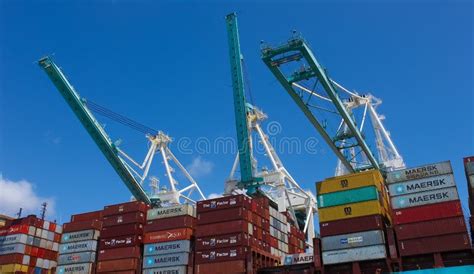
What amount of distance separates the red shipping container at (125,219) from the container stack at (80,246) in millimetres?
2974

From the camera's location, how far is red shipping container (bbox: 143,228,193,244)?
4884cm

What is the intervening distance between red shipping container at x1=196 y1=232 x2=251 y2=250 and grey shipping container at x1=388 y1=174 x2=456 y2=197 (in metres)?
14.7

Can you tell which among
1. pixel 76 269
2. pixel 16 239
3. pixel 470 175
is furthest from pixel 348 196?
pixel 16 239

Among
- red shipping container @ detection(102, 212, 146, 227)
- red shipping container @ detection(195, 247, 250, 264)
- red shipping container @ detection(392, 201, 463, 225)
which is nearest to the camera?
red shipping container @ detection(392, 201, 463, 225)

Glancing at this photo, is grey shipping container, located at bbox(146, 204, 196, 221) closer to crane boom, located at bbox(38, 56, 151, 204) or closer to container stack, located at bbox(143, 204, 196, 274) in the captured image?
container stack, located at bbox(143, 204, 196, 274)

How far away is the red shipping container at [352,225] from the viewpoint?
39.5 m

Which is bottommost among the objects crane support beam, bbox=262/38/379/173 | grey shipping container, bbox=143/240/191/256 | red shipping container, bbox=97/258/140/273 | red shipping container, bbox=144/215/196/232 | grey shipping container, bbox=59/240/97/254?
red shipping container, bbox=97/258/140/273

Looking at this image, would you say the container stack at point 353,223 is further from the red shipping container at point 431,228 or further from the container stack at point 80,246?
the container stack at point 80,246

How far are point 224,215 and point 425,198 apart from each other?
1970 centimetres

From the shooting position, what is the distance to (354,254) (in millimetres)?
39281

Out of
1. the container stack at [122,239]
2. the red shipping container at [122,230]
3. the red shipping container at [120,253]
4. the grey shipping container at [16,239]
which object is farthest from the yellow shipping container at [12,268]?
the red shipping container at [122,230]

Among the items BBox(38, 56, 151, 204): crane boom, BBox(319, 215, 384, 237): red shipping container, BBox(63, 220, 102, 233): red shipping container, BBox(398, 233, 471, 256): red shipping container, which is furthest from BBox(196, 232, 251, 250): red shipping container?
BBox(38, 56, 151, 204): crane boom

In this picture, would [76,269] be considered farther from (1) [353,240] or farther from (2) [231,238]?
(1) [353,240]

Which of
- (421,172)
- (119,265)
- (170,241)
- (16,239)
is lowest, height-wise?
(119,265)
